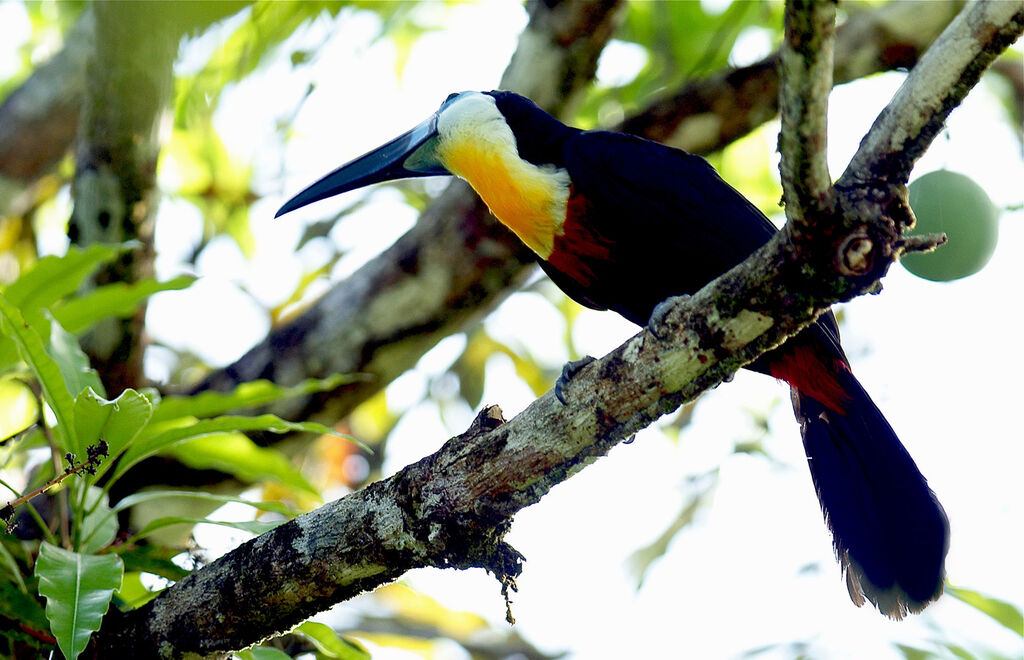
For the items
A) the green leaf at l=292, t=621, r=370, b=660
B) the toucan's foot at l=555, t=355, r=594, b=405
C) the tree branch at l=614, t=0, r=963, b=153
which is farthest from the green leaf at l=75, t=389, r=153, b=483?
the tree branch at l=614, t=0, r=963, b=153

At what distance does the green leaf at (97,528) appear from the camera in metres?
2.25

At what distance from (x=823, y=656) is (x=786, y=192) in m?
2.14

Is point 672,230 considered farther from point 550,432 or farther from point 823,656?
point 823,656

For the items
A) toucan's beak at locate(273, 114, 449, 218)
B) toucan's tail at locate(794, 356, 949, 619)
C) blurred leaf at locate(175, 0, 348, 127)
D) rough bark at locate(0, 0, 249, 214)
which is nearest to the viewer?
blurred leaf at locate(175, 0, 348, 127)

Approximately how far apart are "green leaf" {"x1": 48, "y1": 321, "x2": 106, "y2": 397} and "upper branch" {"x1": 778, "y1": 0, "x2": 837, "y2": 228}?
1.63 meters

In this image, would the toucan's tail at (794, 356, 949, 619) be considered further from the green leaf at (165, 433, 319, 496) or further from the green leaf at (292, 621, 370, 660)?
the green leaf at (165, 433, 319, 496)

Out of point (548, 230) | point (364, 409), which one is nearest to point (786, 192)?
point (548, 230)

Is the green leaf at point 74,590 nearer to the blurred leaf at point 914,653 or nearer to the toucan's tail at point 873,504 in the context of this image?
the toucan's tail at point 873,504

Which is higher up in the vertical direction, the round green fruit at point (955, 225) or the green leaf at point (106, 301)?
the green leaf at point (106, 301)

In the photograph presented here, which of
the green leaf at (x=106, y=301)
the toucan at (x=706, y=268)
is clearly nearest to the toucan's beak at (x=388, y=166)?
the toucan at (x=706, y=268)

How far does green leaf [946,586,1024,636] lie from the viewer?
8.97 ft

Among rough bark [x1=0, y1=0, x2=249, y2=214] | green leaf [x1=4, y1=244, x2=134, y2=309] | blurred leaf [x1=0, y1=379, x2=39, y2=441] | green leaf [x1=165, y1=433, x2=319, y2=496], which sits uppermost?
rough bark [x1=0, y1=0, x2=249, y2=214]

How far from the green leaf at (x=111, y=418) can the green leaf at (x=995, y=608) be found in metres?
2.18

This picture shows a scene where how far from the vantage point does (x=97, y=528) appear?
228 cm
